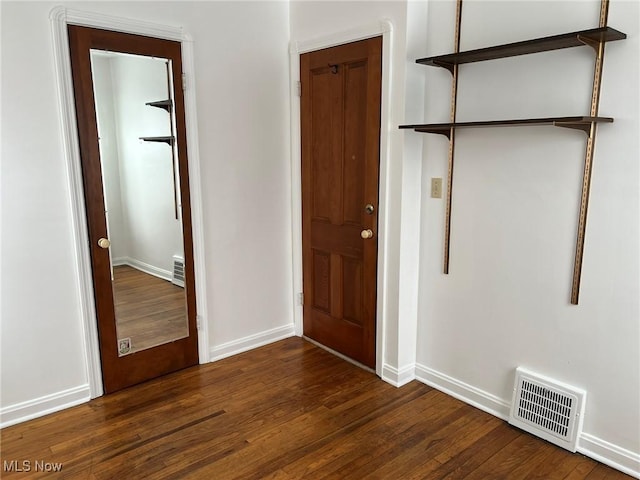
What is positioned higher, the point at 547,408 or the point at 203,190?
the point at 203,190

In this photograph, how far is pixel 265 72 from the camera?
3.20 m

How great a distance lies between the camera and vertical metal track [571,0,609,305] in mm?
1945

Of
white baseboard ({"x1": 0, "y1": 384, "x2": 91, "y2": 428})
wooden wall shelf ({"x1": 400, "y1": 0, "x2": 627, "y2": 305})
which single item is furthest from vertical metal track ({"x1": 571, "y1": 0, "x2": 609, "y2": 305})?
white baseboard ({"x1": 0, "y1": 384, "x2": 91, "y2": 428})

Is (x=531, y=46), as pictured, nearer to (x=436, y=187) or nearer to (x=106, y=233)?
(x=436, y=187)

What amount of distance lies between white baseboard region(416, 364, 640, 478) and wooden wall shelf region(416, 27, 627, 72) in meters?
1.75

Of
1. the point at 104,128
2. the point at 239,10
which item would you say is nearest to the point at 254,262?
the point at 104,128

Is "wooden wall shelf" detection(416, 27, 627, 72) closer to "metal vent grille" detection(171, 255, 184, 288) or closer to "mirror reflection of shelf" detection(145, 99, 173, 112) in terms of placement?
"mirror reflection of shelf" detection(145, 99, 173, 112)

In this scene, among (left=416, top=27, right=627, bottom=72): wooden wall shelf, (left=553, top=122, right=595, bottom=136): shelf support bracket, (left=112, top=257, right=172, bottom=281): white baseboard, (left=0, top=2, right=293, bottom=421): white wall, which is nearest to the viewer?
(left=416, top=27, right=627, bottom=72): wooden wall shelf

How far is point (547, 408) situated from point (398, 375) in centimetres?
85

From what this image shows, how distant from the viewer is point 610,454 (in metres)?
2.15

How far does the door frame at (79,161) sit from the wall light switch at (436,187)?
4.68 feet

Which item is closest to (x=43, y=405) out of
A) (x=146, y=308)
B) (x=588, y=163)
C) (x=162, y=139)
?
(x=146, y=308)

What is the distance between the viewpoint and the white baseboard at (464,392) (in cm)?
254

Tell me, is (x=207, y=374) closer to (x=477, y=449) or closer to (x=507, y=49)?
(x=477, y=449)
